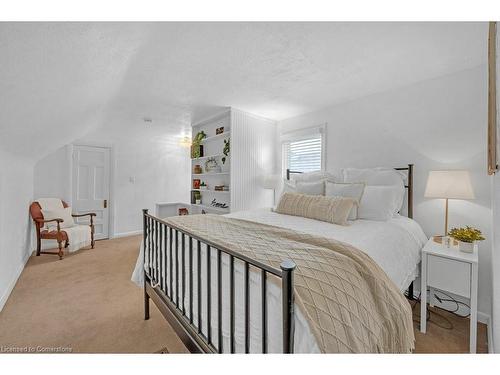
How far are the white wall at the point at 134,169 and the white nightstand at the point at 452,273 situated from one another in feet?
14.6

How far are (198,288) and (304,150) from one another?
3.13 metres

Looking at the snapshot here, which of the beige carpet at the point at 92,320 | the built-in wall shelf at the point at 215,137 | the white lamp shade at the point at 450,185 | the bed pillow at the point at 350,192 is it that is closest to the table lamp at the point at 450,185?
the white lamp shade at the point at 450,185

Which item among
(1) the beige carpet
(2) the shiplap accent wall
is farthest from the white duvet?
(2) the shiplap accent wall

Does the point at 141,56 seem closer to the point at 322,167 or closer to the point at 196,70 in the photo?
the point at 196,70

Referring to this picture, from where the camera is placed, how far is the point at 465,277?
175 cm

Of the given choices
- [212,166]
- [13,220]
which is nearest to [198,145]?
[212,166]

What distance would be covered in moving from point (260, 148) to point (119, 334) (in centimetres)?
325

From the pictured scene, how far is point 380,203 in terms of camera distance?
230 cm

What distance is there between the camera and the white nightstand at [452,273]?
5.54ft

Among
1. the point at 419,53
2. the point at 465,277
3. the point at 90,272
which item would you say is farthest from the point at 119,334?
the point at 419,53

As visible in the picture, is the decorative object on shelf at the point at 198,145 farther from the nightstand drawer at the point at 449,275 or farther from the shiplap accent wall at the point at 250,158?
the nightstand drawer at the point at 449,275

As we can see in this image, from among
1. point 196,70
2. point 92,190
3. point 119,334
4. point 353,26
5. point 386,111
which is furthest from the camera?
point 92,190

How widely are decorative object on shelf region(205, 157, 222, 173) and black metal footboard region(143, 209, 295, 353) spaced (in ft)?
7.47

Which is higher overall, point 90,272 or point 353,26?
point 353,26
